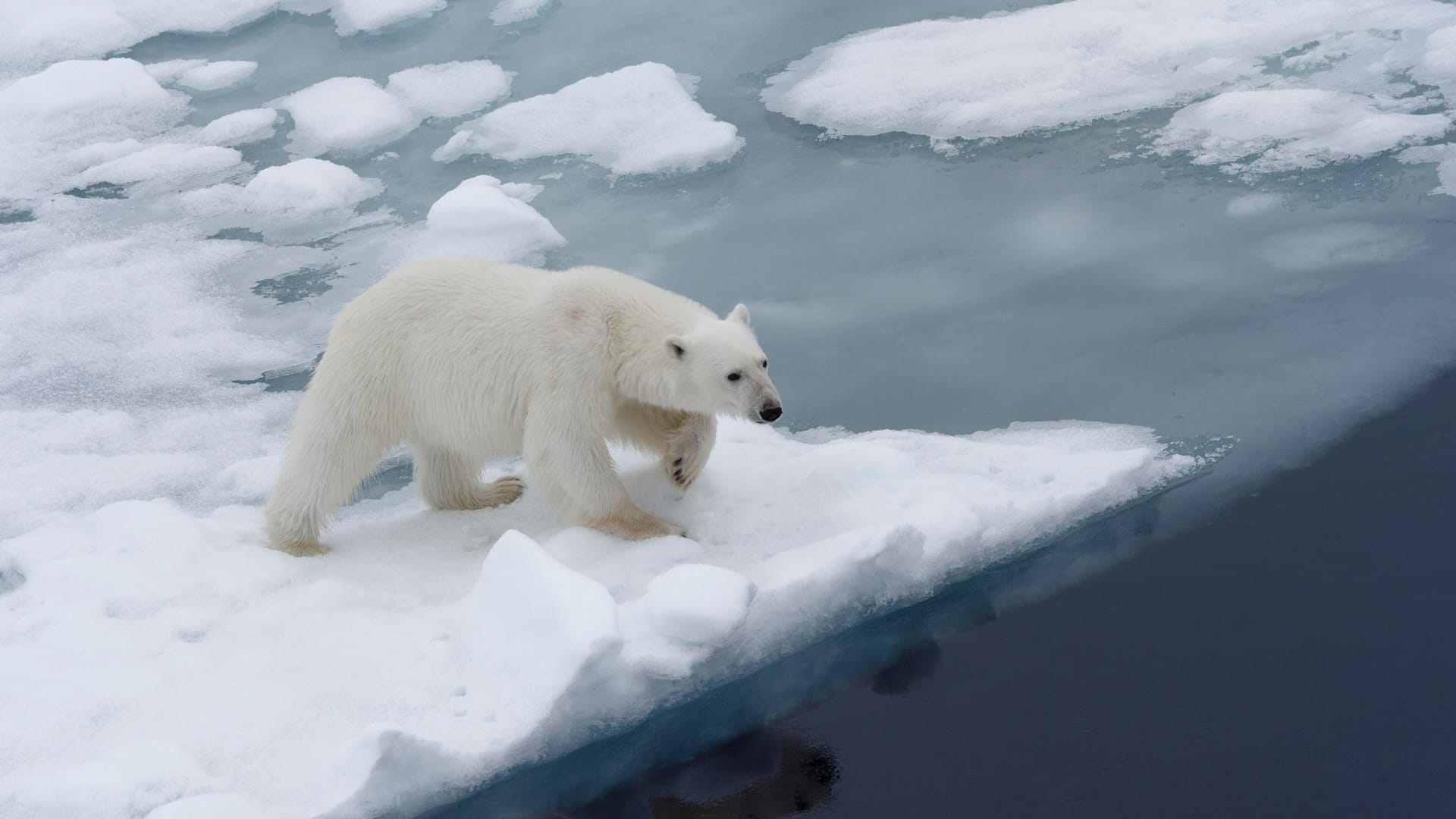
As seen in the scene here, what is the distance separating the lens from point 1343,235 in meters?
5.30

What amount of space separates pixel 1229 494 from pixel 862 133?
375cm

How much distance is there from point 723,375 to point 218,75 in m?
6.87

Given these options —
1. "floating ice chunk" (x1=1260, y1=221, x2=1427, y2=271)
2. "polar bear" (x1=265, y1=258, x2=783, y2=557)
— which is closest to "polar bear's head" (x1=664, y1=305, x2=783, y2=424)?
"polar bear" (x1=265, y1=258, x2=783, y2=557)

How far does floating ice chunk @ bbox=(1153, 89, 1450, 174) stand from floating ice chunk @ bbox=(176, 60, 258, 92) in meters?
6.47

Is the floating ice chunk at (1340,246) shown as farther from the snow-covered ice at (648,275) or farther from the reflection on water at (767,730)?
→ the reflection on water at (767,730)

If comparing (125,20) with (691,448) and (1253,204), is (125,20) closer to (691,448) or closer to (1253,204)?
(691,448)

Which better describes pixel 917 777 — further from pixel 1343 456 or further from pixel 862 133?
pixel 862 133

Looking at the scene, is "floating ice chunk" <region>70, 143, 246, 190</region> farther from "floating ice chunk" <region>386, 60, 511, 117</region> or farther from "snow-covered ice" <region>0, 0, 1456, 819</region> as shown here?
"floating ice chunk" <region>386, 60, 511, 117</region>

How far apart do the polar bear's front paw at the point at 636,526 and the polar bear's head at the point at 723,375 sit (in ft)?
1.26

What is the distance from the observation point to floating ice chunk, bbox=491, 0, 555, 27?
9.56 m

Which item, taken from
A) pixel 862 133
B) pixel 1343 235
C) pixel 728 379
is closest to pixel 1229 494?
pixel 728 379

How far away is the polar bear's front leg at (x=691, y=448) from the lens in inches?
168

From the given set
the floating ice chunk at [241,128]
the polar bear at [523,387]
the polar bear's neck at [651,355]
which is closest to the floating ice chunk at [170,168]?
the floating ice chunk at [241,128]

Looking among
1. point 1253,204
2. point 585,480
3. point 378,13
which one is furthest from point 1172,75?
point 378,13
